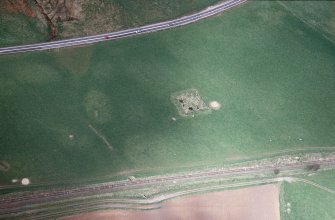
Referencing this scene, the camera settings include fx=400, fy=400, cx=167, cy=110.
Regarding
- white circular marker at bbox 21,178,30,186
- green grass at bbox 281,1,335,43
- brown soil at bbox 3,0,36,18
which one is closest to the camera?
white circular marker at bbox 21,178,30,186

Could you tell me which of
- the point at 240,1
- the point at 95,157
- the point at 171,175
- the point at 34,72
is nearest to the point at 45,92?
the point at 34,72

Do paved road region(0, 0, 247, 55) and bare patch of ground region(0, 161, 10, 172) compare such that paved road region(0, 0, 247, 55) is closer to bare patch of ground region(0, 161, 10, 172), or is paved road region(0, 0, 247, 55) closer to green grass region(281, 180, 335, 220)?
bare patch of ground region(0, 161, 10, 172)

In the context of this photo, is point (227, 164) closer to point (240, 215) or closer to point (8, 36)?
point (240, 215)

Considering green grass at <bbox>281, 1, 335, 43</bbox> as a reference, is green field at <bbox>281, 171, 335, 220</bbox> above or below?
below

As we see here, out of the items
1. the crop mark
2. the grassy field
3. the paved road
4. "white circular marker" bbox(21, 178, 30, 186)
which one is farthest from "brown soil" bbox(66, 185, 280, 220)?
the paved road

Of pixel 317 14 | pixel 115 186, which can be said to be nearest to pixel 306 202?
pixel 115 186

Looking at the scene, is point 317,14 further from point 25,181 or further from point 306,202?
point 25,181
